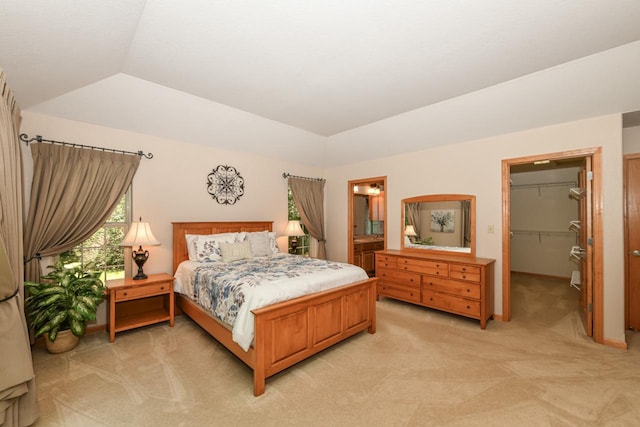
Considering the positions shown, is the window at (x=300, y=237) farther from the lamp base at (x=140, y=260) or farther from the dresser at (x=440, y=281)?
the lamp base at (x=140, y=260)

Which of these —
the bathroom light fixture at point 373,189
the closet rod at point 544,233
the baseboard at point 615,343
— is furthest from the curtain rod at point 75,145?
the closet rod at point 544,233

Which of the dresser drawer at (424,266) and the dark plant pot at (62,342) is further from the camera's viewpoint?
the dresser drawer at (424,266)

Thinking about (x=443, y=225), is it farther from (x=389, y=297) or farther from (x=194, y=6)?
(x=194, y=6)

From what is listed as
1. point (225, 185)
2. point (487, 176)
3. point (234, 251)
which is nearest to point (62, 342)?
point (234, 251)

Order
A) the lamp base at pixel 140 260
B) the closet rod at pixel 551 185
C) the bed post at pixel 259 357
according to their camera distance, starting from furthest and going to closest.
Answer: the closet rod at pixel 551 185
the lamp base at pixel 140 260
the bed post at pixel 259 357

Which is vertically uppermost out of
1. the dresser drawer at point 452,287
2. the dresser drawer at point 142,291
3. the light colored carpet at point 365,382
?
the dresser drawer at point 142,291

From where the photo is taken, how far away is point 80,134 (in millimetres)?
3199

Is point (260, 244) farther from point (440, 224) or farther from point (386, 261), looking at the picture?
point (440, 224)

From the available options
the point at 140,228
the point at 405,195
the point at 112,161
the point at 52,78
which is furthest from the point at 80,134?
the point at 405,195

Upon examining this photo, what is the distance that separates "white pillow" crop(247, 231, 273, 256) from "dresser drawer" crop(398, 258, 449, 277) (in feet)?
6.80

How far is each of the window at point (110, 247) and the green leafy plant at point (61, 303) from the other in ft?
1.64

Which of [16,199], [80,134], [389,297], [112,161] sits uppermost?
[80,134]

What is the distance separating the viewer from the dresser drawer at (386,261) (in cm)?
426

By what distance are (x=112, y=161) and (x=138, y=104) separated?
799 mm
